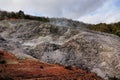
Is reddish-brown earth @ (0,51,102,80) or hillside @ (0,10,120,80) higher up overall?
hillside @ (0,10,120,80)

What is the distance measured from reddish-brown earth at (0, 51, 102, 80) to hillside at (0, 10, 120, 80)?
1.26 meters

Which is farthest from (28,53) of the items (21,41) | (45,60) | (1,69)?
(1,69)

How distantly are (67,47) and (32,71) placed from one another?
21.4ft

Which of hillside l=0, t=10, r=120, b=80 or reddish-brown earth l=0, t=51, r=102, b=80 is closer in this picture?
reddish-brown earth l=0, t=51, r=102, b=80

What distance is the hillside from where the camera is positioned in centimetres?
2228

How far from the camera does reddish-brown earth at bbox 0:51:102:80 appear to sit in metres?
17.3

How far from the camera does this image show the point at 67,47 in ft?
80.8

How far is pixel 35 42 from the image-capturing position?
27047 millimetres

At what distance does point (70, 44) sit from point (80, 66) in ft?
9.75

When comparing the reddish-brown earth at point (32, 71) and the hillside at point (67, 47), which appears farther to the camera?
the hillside at point (67, 47)

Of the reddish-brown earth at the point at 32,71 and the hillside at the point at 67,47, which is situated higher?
the hillside at the point at 67,47

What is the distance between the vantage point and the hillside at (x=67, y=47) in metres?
22.3

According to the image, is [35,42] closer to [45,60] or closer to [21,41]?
[21,41]

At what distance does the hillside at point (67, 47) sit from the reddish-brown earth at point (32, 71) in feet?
4.14
